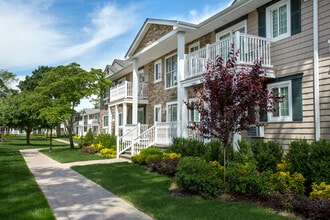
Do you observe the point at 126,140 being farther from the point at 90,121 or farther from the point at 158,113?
the point at 90,121

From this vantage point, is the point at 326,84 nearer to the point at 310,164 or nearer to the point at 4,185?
the point at 310,164

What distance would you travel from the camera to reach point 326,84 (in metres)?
9.27

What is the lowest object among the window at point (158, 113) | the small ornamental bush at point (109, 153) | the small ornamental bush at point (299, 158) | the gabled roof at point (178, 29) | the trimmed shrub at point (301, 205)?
the small ornamental bush at point (109, 153)

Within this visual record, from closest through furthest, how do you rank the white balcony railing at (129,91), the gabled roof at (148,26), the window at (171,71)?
the gabled roof at (148,26), the window at (171,71), the white balcony railing at (129,91)

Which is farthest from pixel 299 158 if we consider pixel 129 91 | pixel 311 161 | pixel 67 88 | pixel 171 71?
pixel 67 88

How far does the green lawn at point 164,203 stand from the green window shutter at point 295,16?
6511 millimetres

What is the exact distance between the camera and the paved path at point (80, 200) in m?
6.15

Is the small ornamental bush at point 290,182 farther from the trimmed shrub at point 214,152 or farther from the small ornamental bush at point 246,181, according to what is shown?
the trimmed shrub at point 214,152

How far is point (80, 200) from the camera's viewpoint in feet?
24.3

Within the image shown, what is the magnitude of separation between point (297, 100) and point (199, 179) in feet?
16.1

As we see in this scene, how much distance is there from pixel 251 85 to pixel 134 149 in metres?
10.5

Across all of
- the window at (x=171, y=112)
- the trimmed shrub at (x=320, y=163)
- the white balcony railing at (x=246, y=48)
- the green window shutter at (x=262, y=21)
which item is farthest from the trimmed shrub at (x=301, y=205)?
the window at (x=171, y=112)

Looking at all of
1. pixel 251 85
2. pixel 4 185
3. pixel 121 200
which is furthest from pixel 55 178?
pixel 251 85

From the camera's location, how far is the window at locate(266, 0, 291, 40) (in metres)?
10.8
